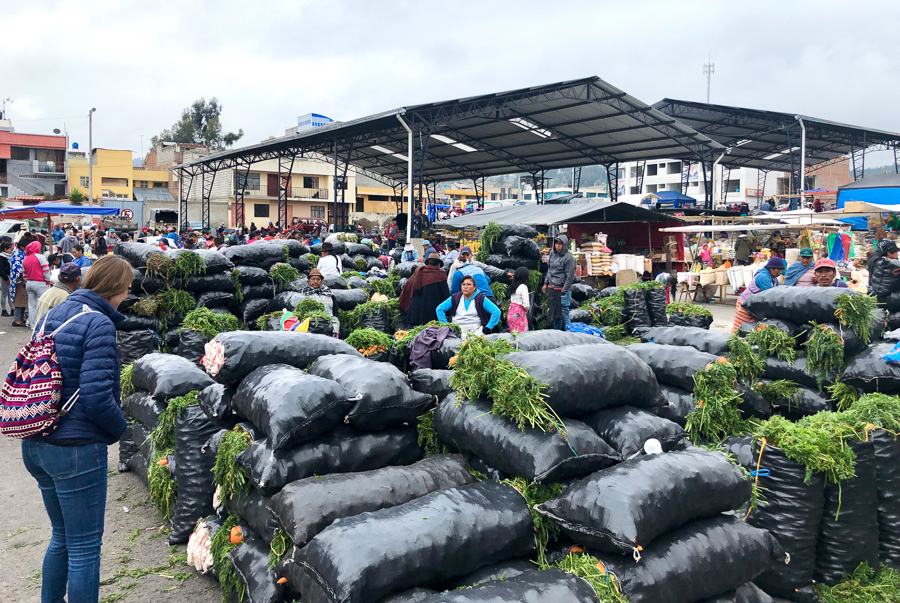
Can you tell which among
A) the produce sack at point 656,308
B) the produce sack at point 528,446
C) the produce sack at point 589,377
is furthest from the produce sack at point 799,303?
the produce sack at point 656,308

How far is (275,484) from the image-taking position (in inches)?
107

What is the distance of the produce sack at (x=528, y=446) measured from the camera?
8.57ft

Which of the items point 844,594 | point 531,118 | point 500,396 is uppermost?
point 531,118

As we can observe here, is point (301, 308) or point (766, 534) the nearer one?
point (766, 534)

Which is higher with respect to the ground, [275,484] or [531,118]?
[531,118]

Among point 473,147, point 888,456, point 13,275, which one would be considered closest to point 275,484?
point 888,456

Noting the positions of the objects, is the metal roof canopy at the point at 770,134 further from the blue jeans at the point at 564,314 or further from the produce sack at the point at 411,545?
the produce sack at the point at 411,545

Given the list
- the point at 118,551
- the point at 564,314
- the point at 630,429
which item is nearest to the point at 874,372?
the point at 630,429

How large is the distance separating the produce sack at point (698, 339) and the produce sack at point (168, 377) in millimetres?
3831

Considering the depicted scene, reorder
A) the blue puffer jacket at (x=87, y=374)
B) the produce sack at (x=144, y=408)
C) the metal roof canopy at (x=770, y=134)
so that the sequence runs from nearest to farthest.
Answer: the blue puffer jacket at (x=87, y=374), the produce sack at (x=144, y=408), the metal roof canopy at (x=770, y=134)

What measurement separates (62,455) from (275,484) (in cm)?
90

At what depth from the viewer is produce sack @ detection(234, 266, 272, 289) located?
765 centimetres

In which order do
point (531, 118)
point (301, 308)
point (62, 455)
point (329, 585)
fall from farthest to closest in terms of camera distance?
1. point (531, 118)
2. point (301, 308)
3. point (62, 455)
4. point (329, 585)

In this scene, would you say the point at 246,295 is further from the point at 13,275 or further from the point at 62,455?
the point at 13,275
